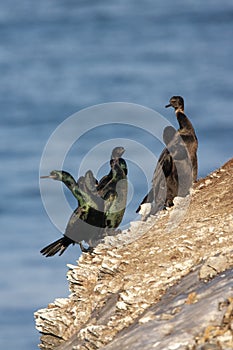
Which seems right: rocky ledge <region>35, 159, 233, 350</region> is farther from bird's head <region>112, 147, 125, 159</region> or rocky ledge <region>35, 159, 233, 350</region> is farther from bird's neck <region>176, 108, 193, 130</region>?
bird's head <region>112, 147, 125, 159</region>

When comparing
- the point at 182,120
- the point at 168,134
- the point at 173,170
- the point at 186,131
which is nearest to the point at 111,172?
the point at 173,170

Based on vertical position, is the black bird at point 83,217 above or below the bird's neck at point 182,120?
below

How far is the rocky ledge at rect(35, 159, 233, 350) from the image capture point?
539 inches

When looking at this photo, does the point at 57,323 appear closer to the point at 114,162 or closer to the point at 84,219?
the point at 84,219

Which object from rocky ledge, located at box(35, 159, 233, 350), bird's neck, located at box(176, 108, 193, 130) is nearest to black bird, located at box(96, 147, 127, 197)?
bird's neck, located at box(176, 108, 193, 130)

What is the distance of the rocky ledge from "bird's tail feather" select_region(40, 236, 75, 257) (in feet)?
6.74

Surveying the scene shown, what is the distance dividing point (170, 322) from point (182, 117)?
12.9 metres

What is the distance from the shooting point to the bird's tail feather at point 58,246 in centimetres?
2381

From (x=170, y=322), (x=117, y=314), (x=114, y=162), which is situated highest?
(x=114, y=162)

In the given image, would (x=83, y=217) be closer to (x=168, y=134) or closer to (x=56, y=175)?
(x=56, y=175)

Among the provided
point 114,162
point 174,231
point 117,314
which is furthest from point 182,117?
point 117,314

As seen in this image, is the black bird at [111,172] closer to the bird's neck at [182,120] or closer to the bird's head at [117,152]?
the bird's head at [117,152]

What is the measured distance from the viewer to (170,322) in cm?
1412

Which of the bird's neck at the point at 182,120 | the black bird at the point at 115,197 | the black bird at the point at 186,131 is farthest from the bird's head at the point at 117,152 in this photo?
the bird's neck at the point at 182,120
